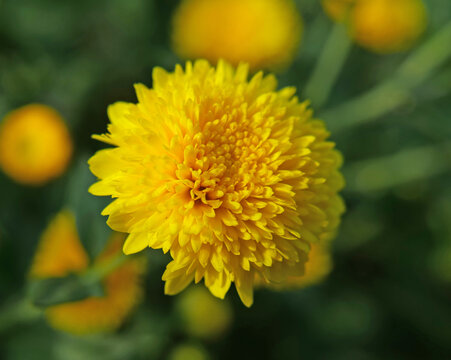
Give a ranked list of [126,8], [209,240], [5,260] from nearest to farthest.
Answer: [209,240] → [5,260] → [126,8]

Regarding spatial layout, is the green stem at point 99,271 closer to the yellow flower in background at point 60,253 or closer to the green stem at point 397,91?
the yellow flower in background at point 60,253

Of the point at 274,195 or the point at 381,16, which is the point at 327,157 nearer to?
the point at 274,195

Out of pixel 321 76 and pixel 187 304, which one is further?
pixel 321 76

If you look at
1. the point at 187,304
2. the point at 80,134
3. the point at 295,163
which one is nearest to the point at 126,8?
the point at 80,134

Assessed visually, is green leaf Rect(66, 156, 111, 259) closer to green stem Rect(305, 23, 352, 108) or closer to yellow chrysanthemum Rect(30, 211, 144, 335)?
yellow chrysanthemum Rect(30, 211, 144, 335)

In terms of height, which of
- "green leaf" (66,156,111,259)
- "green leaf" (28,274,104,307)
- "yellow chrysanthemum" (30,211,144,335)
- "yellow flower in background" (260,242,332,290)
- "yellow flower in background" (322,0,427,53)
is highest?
"yellow flower in background" (322,0,427,53)

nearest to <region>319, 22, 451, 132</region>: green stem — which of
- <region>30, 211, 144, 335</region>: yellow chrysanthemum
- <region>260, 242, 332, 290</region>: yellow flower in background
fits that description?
<region>260, 242, 332, 290</region>: yellow flower in background
